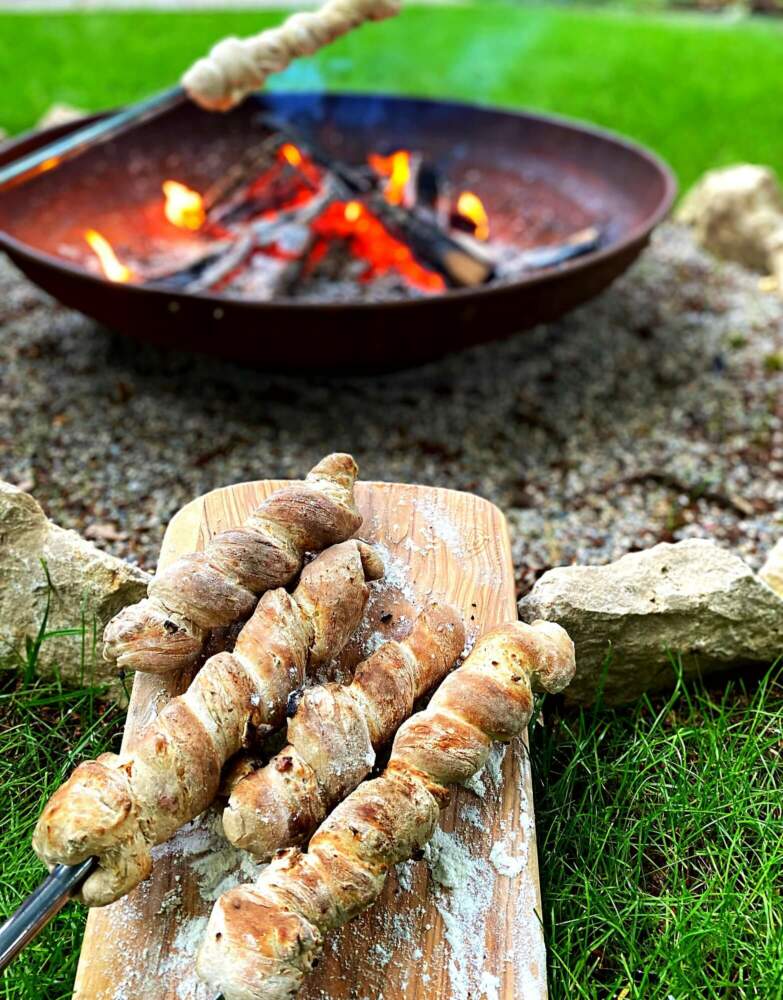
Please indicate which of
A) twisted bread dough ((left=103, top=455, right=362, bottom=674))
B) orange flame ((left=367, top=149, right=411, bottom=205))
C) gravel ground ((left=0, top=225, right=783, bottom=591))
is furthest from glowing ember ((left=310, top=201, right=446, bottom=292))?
twisted bread dough ((left=103, top=455, right=362, bottom=674))

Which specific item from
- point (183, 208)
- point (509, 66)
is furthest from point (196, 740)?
point (509, 66)

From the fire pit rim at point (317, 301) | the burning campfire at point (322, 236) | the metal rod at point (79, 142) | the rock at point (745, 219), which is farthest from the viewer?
the rock at point (745, 219)

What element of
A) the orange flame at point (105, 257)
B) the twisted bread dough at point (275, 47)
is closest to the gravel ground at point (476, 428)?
the orange flame at point (105, 257)

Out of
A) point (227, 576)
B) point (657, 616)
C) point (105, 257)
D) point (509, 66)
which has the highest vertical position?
point (509, 66)

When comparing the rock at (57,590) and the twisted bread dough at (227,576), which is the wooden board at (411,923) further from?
the rock at (57,590)

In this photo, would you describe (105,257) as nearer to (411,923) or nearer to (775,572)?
(775,572)

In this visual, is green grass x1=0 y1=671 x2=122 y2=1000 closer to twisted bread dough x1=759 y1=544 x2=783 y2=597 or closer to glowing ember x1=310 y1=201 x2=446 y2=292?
twisted bread dough x1=759 y1=544 x2=783 y2=597
